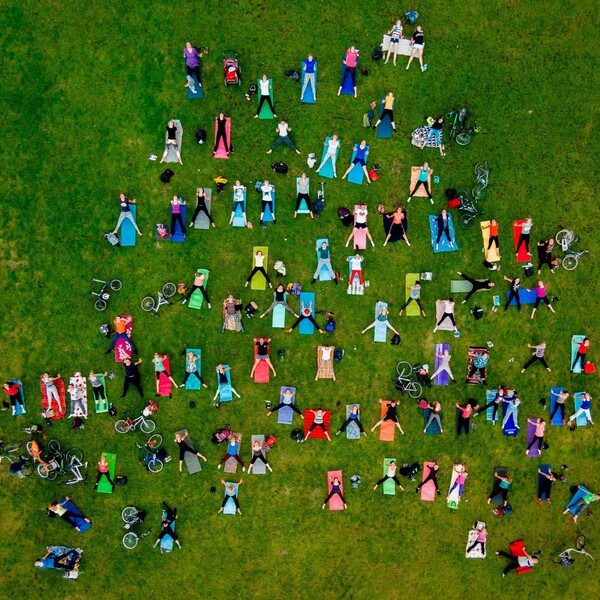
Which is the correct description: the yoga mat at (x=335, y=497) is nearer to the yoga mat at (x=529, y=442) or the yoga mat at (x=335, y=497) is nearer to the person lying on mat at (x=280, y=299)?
the person lying on mat at (x=280, y=299)

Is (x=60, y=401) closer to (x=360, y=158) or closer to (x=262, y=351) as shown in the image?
(x=262, y=351)

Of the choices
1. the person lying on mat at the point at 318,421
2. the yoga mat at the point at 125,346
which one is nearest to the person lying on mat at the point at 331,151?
the person lying on mat at the point at 318,421

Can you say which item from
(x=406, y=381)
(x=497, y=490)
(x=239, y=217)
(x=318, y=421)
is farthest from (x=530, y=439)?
(x=239, y=217)

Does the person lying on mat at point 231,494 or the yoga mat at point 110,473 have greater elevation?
the yoga mat at point 110,473

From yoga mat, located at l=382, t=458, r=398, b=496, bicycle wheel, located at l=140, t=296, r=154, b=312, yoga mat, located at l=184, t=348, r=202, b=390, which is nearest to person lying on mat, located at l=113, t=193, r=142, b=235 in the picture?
bicycle wheel, located at l=140, t=296, r=154, b=312

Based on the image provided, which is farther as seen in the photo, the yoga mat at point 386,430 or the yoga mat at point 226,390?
the yoga mat at point 386,430
